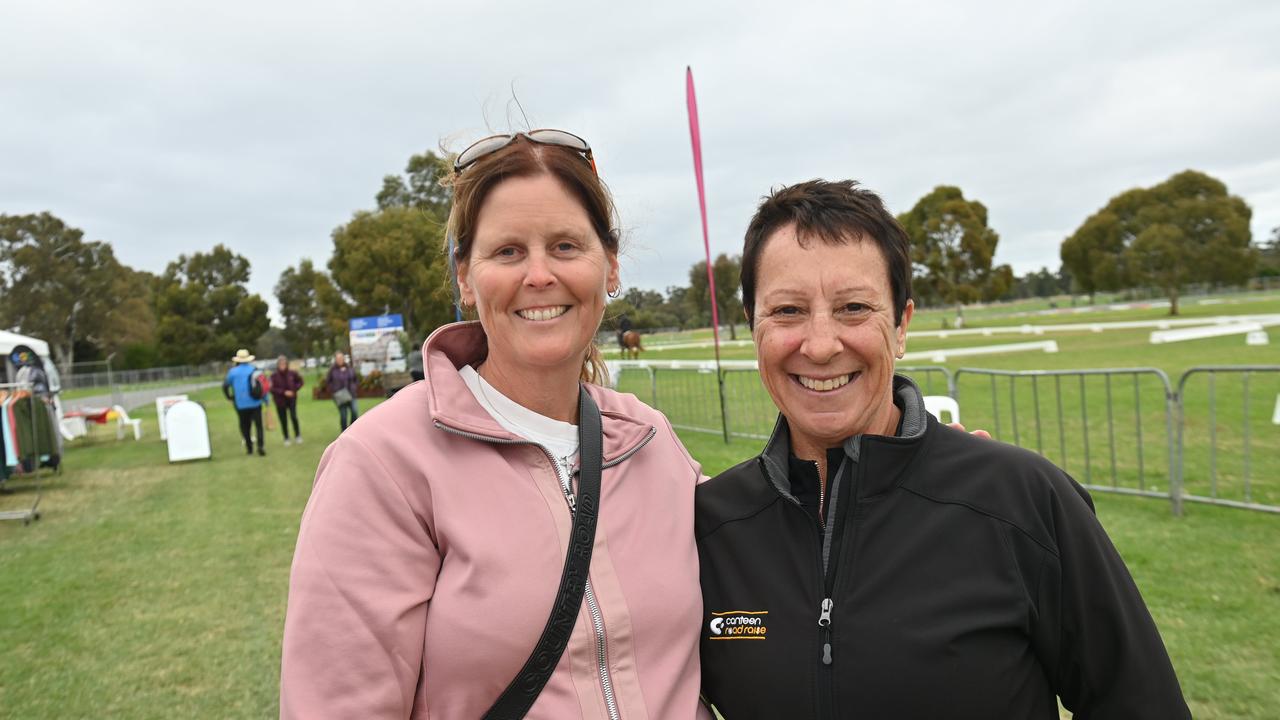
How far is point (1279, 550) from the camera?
5.93 m

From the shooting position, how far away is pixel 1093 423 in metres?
11.2

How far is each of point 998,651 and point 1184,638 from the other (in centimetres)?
387

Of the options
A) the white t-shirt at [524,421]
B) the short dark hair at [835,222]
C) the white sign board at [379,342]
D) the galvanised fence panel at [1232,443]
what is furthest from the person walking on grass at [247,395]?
the white sign board at [379,342]

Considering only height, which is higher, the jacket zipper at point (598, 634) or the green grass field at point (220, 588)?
the jacket zipper at point (598, 634)

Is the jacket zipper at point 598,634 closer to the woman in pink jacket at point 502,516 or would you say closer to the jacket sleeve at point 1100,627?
the woman in pink jacket at point 502,516

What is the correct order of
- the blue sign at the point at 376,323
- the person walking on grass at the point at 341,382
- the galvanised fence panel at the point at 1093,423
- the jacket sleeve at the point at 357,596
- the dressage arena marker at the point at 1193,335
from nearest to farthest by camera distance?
1. the jacket sleeve at the point at 357,596
2. the galvanised fence panel at the point at 1093,423
3. the person walking on grass at the point at 341,382
4. the dressage arena marker at the point at 1193,335
5. the blue sign at the point at 376,323

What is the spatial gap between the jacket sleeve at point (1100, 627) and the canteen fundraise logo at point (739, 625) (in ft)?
1.91

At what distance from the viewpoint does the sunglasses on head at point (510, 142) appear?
1838mm

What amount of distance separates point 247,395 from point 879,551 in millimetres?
15959

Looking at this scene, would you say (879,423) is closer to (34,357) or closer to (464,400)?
(464,400)

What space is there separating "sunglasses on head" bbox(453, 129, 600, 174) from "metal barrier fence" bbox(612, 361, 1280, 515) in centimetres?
598

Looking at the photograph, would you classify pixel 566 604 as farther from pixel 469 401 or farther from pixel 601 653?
pixel 469 401

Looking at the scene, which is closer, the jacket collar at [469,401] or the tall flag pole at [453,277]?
the jacket collar at [469,401]

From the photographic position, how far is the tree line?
1665 inches
